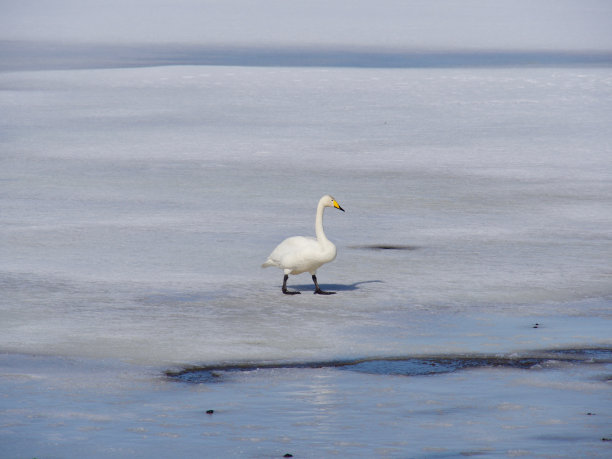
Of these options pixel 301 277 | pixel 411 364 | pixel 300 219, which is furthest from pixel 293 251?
pixel 300 219

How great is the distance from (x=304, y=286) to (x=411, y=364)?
2.84 m

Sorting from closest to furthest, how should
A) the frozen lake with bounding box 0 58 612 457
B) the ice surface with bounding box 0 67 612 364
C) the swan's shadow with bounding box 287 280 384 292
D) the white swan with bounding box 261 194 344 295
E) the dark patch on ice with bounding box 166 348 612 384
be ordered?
1. the frozen lake with bounding box 0 58 612 457
2. the dark patch on ice with bounding box 166 348 612 384
3. the ice surface with bounding box 0 67 612 364
4. the white swan with bounding box 261 194 344 295
5. the swan's shadow with bounding box 287 280 384 292

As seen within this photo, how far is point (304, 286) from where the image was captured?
1016cm

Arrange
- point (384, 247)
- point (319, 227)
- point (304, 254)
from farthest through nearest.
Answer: point (384, 247)
point (319, 227)
point (304, 254)

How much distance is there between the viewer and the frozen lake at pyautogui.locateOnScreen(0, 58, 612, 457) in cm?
620

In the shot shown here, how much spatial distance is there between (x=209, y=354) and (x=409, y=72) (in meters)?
23.8

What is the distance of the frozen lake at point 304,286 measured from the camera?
6.20m

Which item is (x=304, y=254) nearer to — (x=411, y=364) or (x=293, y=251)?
(x=293, y=251)

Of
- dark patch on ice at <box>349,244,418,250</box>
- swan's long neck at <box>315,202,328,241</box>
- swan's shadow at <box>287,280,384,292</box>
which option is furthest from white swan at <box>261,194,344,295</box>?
dark patch on ice at <box>349,244,418,250</box>

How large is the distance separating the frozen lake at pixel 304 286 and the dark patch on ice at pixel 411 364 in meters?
0.03

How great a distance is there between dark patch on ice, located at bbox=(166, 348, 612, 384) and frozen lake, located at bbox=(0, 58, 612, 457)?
0.09 feet

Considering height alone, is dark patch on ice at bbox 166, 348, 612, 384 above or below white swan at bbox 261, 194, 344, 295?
below

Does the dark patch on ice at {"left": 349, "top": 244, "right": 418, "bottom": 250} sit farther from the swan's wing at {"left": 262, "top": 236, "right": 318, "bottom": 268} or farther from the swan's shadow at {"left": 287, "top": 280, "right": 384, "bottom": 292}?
the swan's wing at {"left": 262, "top": 236, "right": 318, "bottom": 268}

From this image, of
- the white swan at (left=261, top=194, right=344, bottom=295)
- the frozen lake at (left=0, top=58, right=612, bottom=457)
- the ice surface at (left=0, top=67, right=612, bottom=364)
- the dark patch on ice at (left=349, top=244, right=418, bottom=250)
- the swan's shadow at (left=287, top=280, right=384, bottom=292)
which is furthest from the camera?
the dark patch on ice at (left=349, top=244, right=418, bottom=250)
